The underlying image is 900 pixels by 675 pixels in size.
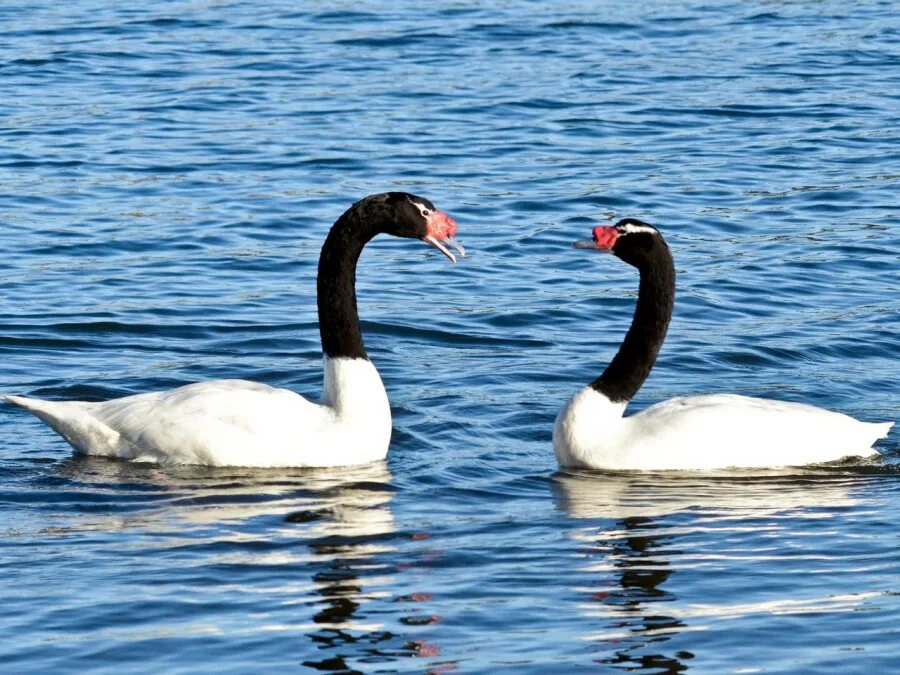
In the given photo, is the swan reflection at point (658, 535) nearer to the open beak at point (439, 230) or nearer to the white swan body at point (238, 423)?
the white swan body at point (238, 423)

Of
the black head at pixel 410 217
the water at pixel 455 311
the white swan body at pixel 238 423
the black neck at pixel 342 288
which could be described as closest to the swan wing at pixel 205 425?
the white swan body at pixel 238 423

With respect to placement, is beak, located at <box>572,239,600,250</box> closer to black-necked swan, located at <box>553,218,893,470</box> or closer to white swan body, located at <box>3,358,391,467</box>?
black-necked swan, located at <box>553,218,893,470</box>

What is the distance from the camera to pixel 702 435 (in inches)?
448

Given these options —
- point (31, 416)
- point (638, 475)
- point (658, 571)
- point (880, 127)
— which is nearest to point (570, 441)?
point (638, 475)

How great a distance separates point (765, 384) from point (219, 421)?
4.52 metres

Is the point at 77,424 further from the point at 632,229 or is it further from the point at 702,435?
the point at 702,435

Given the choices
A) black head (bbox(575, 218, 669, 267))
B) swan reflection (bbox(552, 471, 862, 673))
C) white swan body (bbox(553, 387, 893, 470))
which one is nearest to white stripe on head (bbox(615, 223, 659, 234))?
black head (bbox(575, 218, 669, 267))

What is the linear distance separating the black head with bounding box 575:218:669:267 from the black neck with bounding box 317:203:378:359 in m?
1.47

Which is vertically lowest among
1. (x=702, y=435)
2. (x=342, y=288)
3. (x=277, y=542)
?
(x=277, y=542)

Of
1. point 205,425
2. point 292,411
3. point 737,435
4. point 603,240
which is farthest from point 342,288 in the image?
point 737,435

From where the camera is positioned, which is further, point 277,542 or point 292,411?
point 292,411

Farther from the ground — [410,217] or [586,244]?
[410,217]

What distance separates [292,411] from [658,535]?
2610 mm

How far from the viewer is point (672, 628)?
8445mm
